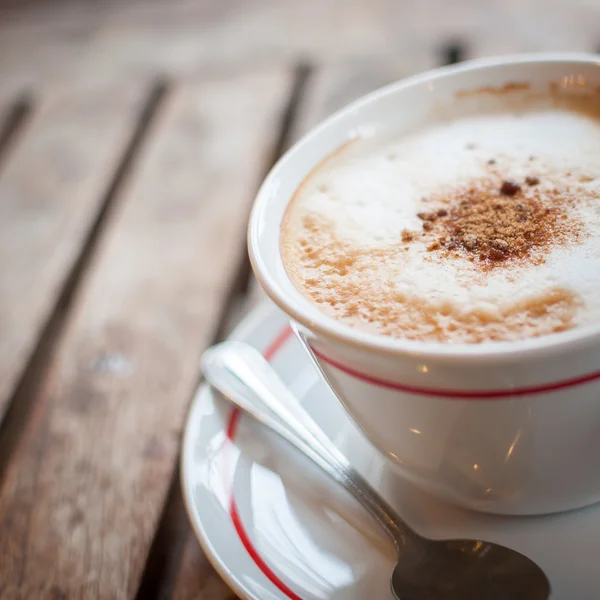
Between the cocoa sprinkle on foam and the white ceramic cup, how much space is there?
141mm

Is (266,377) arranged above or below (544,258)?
below

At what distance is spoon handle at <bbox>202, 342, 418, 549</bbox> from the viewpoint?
2.36 feet

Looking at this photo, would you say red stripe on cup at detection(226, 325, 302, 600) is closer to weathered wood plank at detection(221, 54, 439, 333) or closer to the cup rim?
the cup rim

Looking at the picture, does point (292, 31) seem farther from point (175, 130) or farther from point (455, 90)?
point (455, 90)

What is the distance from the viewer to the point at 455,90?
0.89 metres

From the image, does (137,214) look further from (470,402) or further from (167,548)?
(470,402)

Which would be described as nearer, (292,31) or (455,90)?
(455,90)

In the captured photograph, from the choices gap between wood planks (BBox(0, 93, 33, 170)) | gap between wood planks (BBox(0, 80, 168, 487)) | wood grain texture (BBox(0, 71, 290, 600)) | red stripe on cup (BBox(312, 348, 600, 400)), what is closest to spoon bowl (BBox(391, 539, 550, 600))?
red stripe on cup (BBox(312, 348, 600, 400))

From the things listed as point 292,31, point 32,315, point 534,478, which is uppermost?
point 534,478

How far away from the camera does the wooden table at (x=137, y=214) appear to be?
2.64ft

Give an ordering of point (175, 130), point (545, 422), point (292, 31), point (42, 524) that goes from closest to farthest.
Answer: point (545, 422) < point (42, 524) < point (175, 130) < point (292, 31)

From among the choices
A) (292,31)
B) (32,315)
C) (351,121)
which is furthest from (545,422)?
(292,31)

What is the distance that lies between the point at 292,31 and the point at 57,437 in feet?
3.91

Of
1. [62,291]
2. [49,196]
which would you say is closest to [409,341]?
[62,291]
